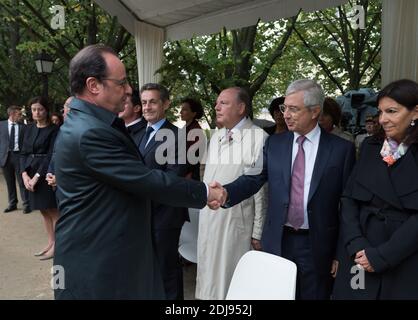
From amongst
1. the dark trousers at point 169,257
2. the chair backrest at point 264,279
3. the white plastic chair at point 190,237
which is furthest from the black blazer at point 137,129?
the chair backrest at point 264,279

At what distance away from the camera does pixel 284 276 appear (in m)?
2.02

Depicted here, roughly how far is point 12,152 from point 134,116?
6088mm

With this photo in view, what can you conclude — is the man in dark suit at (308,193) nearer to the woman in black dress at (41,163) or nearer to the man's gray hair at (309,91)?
the man's gray hair at (309,91)

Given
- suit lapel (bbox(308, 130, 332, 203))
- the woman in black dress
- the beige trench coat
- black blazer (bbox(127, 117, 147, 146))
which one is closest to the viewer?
suit lapel (bbox(308, 130, 332, 203))

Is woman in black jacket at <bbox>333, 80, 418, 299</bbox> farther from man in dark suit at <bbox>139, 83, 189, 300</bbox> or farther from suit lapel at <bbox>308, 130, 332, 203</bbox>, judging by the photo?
man in dark suit at <bbox>139, 83, 189, 300</bbox>

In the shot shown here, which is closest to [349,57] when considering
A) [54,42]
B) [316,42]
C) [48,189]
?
[316,42]

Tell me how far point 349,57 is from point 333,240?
39.2ft

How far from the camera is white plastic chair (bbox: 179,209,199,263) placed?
4.19 meters

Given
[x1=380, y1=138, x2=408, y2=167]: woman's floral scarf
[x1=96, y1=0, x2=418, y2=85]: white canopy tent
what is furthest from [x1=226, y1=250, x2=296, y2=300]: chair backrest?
[x1=96, y1=0, x2=418, y2=85]: white canopy tent

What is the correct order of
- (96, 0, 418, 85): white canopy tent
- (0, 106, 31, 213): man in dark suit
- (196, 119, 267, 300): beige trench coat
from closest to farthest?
(196, 119, 267, 300): beige trench coat
(96, 0, 418, 85): white canopy tent
(0, 106, 31, 213): man in dark suit

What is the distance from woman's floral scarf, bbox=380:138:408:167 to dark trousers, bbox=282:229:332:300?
2.35 feet

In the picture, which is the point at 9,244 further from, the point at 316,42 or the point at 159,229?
the point at 316,42

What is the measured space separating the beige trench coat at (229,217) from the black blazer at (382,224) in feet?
2.99

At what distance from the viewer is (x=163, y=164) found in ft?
11.1
